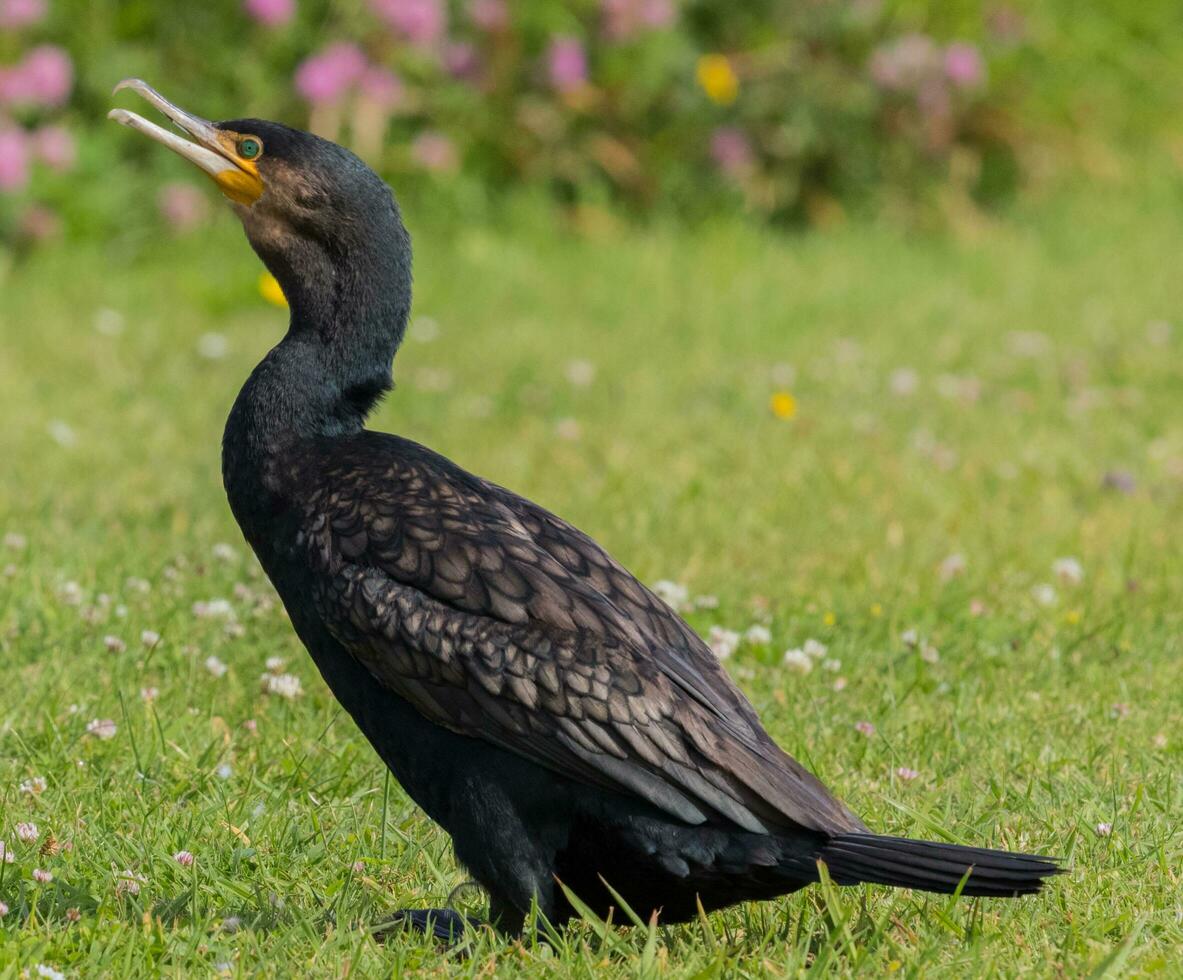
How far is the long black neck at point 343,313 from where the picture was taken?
350 cm

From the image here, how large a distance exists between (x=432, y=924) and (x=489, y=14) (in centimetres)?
701

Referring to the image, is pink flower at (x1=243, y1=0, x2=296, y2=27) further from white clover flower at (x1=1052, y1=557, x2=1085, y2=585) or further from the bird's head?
the bird's head

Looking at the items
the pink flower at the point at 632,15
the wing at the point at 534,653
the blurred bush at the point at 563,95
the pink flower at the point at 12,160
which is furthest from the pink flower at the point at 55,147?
the wing at the point at 534,653

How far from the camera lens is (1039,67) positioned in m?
10.4

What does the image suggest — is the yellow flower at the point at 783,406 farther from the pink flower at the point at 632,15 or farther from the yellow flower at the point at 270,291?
the pink flower at the point at 632,15

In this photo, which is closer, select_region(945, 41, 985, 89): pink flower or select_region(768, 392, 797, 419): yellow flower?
select_region(768, 392, 797, 419): yellow flower

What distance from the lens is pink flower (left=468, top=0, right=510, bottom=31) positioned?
9.34 meters

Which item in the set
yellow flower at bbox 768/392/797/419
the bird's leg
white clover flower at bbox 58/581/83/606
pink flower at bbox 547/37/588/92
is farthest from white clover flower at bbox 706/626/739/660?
pink flower at bbox 547/37/588/92

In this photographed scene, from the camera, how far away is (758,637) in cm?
448

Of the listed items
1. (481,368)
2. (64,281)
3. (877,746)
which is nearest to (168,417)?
(481,368)

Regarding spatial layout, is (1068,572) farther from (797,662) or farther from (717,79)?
(717,79)

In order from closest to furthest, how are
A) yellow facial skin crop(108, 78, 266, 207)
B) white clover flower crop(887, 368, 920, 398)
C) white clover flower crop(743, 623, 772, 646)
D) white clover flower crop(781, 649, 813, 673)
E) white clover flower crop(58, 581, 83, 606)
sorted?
1. yellow facial skin crop(108, 78, 266, 207)
2. white clover flower crop(781, 649, 813, 673)
3. white clover flower crop(743, 623, 772, 646)
4. white clover flower crop(58, 581, 83, 606)
5. white clover flower crop(887, 368, 920, 398)

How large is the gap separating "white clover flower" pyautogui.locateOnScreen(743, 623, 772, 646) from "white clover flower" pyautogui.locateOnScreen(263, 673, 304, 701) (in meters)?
1.08

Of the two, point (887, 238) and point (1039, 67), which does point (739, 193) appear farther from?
point (1039, 67)
